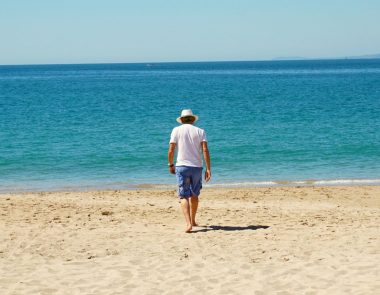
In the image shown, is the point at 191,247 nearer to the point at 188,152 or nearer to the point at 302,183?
the point at 188,152

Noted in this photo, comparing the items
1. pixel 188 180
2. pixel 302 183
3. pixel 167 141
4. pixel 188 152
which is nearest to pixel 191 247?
pixel 188 180

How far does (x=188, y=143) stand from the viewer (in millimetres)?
9578

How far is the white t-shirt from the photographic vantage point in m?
9.58

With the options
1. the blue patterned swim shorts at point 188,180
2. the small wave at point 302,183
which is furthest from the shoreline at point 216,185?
the blue patterned swim shorts at point 188,180

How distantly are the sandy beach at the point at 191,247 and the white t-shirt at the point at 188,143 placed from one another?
1128 millimetres

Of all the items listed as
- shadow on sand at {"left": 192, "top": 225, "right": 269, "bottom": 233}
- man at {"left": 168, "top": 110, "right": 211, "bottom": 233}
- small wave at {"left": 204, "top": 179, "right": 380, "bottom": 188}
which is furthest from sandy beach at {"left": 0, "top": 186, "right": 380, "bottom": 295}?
small wave at {"left": 204, "top": 179, "right": 380, "bottom": 188}

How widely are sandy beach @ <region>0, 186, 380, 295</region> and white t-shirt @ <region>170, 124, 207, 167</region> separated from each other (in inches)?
44.4

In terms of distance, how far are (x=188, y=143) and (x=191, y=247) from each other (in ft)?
5.20

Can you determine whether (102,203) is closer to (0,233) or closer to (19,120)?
(0,233)

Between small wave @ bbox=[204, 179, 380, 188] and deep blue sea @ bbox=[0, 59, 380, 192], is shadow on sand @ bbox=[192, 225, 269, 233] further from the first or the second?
deep blue sea @ bbox=[0, 59, 380, 192]

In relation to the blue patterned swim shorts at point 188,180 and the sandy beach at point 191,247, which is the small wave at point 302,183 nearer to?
the sandy beach at point 191,247

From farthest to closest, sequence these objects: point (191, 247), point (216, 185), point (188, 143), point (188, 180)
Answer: point (216, 185), point (188, 180), point (188, 143), point (191, 247)

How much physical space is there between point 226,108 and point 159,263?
37.0 meters

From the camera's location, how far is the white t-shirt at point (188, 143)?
377 inches
